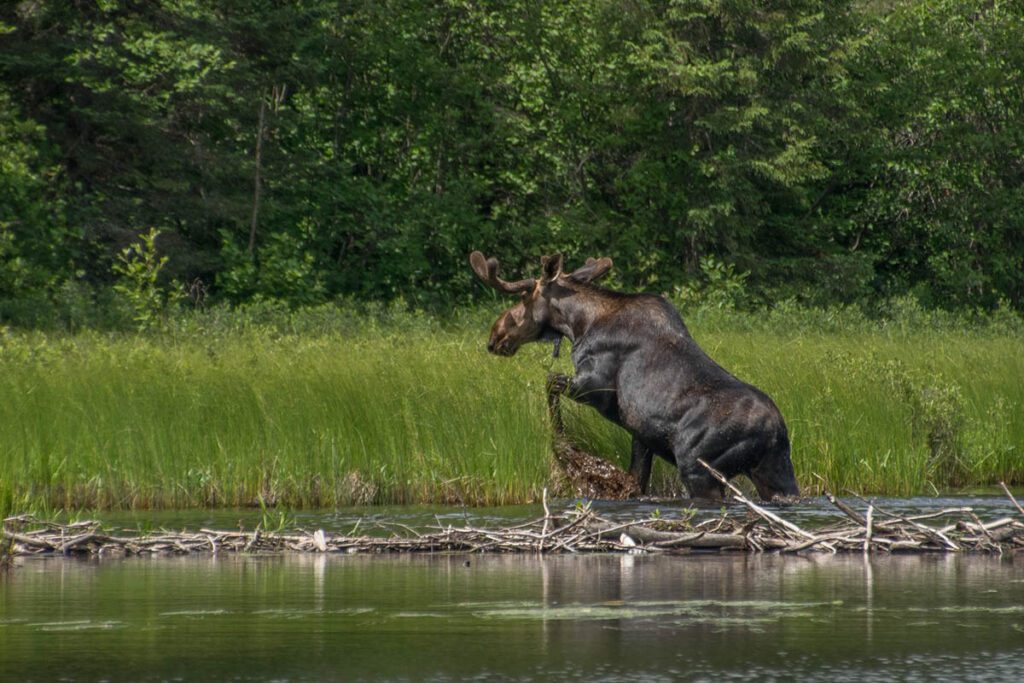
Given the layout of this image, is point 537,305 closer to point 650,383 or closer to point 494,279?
point 494,279

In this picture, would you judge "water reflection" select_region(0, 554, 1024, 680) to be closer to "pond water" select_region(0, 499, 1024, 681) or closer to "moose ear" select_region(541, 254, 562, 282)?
"pond water" select_region(0, 499, 1024, 681)

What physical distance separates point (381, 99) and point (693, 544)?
2730 centimetres

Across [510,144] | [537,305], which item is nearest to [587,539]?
[537,305]

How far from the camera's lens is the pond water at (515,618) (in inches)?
217

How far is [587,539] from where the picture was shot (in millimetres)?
8789

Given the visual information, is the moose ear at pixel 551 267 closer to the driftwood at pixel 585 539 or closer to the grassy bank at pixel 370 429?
the grassy bank at pixel 370 429

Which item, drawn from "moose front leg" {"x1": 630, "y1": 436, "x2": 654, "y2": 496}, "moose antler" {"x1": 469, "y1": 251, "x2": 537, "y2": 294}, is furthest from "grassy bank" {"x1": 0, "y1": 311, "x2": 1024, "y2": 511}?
"moose antler" {"x1": 469, "y1": 251, "x2": 537, "y2": 294}

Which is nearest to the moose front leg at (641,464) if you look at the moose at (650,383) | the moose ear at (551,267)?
the moose at (650,383)

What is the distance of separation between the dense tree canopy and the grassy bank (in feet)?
47.1

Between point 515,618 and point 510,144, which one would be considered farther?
point 510,144

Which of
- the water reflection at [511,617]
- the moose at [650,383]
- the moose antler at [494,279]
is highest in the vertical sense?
the moose antler at [494,279]

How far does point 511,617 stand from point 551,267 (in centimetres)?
561

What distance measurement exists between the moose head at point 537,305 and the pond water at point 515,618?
3344 millimetres

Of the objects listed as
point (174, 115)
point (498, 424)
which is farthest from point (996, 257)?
point (498, 424)
